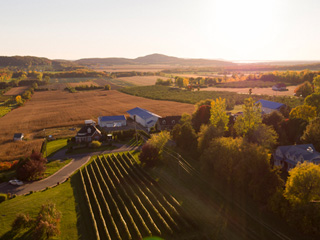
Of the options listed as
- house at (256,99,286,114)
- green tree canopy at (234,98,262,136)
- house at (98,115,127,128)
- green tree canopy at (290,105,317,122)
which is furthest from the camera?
house at (256,99,286,114)

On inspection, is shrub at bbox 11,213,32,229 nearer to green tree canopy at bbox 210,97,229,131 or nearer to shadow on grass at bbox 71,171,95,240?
shadow on grass at bbox 71,171,95,240

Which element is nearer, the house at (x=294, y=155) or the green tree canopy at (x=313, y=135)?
the house at (x=294, y=155)

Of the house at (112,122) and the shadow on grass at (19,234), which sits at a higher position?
the shadow on grass at (19,234)

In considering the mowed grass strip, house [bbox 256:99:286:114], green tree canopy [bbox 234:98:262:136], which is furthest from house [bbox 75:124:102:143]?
house [bbox 256:99:286:114]

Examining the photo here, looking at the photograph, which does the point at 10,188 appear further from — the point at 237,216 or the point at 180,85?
the point at 180,85

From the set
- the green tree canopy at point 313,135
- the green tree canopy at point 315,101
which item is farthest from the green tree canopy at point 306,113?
the green tree canopy at point 313,135

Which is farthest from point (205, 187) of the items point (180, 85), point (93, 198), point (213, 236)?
point (180, 85)

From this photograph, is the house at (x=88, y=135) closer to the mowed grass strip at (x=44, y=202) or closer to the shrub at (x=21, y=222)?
the mowed grass strip at (x=44, y=202)
